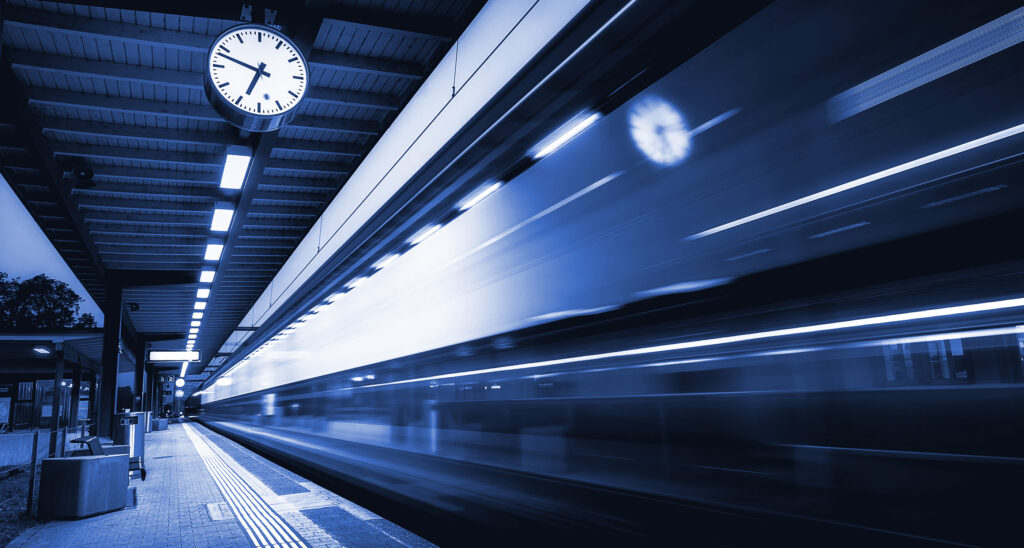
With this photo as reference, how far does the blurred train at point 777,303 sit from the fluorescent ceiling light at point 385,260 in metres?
2.01

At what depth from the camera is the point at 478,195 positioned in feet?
11.5

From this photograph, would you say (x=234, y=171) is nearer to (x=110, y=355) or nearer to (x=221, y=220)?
(x=221, y=220)

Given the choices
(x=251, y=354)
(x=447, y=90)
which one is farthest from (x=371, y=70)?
(x=251, y=354)

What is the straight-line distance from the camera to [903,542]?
126 cm

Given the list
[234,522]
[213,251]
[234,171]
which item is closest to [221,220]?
[234,171]

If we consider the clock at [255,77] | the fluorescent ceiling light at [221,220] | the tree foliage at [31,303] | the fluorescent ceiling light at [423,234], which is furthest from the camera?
the tree foliage at [31,303]

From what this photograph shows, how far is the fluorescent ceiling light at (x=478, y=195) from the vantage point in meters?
3.33

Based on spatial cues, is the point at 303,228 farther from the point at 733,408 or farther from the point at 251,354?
the point at 733,408

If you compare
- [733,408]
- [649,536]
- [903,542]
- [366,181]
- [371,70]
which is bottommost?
[649,536]

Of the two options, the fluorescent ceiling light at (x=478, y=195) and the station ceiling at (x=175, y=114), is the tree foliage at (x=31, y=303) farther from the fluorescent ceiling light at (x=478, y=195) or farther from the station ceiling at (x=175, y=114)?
the fluorescent ceiling light at (x=478, y=195)

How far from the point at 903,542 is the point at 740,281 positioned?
2.40 ft

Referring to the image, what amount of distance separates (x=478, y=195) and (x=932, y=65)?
2.44 m

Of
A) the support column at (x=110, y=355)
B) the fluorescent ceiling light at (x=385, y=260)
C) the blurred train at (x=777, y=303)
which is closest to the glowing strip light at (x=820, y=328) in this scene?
the blurred train at (x=777, y=303)

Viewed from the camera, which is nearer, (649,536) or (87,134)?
(649,536)
